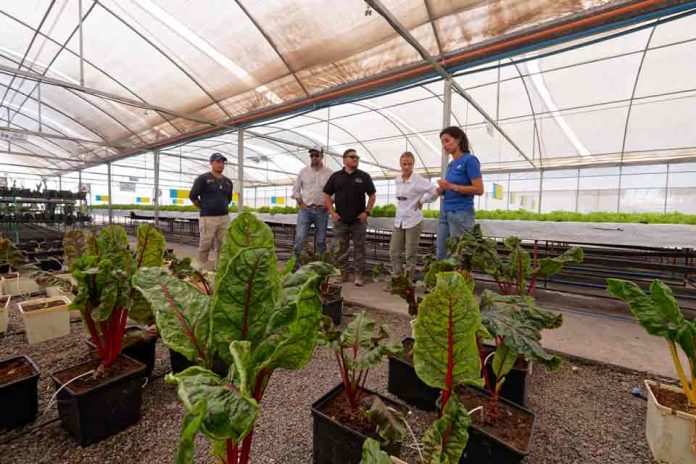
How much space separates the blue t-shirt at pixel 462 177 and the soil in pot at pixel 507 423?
70.7 inches

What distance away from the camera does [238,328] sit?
737 millimetres

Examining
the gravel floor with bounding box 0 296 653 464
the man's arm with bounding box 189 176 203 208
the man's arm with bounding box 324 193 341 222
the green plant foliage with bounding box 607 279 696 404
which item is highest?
the man's arm with bounding box 189 176 203 208

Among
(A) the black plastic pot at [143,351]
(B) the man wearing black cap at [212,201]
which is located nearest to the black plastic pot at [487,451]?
(A) the black plastic pot at [143,351]

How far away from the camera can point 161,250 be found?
5.34ft

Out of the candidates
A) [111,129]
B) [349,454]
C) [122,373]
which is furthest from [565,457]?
[111,129]

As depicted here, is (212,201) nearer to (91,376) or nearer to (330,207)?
(330,207)

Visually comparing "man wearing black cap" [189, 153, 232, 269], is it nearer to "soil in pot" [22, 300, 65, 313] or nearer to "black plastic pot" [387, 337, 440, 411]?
"soil in pot" [22, 300, 65, 313]

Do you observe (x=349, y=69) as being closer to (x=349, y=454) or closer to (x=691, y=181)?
(x=349, y=454)

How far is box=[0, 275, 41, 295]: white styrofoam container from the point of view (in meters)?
3.15

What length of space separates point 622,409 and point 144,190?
29902mm

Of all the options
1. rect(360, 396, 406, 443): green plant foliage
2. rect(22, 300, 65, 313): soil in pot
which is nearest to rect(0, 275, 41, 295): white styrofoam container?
rect(22, 300, 65, 313): soil in pot

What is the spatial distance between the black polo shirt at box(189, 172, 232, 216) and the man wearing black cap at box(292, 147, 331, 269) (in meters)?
0.91

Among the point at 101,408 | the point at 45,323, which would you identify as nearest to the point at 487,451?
the point at 101,408

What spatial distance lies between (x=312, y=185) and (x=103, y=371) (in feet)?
9.65
